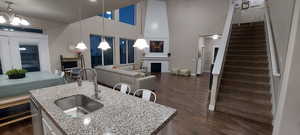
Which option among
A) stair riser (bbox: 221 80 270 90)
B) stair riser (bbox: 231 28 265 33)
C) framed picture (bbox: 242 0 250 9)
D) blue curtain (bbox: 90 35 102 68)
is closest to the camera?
stair riser (bbox: 221 80 270 90)

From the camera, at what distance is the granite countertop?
0.96m

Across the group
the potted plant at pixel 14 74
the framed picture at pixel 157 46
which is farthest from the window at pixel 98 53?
the potted plant at pixel 14 74

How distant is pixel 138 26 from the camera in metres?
8.65

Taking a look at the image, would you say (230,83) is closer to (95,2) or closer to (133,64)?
(95,2)

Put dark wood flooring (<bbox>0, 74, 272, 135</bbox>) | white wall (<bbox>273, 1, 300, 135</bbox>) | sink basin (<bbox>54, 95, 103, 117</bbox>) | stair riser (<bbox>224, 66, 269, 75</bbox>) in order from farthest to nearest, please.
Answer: stair riser (<bbox>224, 66, 269, 75</bbox>)
dark wood flooring (<bbox>0, 74, 272, 135</bbox>)
sink basin (<bbox>54, 95, 103, 117</bbox>)
white wall (<bbox>273, 1, 300, 135</bbox>)

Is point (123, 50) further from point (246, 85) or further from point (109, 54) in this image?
point (246, 85)

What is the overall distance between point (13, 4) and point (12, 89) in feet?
6.81

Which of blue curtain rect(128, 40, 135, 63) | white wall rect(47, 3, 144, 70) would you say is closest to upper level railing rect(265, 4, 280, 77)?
white wall rect(47, 3, 144, 70)

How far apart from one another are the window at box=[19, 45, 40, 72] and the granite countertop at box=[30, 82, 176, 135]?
3.89 metres

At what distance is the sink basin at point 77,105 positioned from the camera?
1.63 m

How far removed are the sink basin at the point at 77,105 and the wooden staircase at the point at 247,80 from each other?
2.78 meters

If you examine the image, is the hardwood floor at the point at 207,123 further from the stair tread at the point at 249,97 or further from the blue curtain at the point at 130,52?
the blue curtain at the point at 130,52

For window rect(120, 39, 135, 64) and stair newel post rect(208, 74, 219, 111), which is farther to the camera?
window rect(120, 39, 135, 64)

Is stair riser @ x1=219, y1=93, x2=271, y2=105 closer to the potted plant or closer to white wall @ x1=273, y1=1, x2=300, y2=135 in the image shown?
white wall @ x1=273, y1=1, x2=300, y2=135
